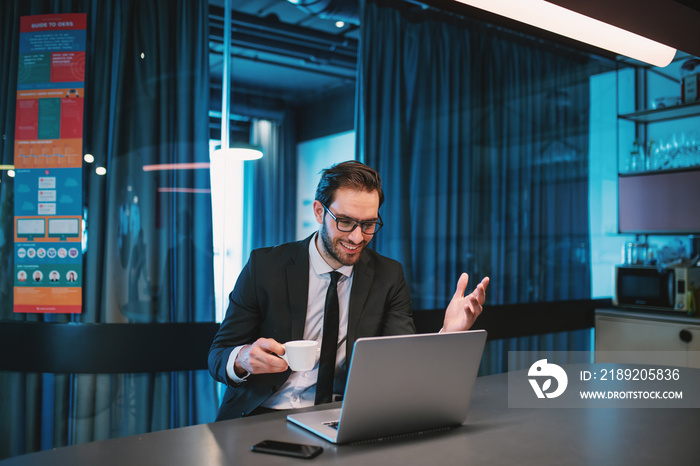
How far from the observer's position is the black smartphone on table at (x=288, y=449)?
3.84ft

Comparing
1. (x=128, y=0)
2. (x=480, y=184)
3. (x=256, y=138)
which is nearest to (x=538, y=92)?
(x=480, y=184)

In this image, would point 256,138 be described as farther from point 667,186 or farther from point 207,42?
point 667,186

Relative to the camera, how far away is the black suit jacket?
1.93 meters

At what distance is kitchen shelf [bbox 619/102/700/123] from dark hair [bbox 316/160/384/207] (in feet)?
9.04

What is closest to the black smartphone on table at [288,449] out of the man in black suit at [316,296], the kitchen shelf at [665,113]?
the man in black suit at [316,296]

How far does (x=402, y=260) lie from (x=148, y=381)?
4.86 feet

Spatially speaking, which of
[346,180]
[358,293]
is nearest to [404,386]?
[358,293]

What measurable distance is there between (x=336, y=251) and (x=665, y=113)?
3135 millimetres

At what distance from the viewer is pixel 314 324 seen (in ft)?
6.64

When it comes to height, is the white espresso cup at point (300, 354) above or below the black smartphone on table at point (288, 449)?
above

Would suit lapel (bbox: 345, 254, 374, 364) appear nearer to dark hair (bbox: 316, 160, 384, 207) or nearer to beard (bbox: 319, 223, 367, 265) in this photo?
beard (bbox: 319, 223, 367, 265)

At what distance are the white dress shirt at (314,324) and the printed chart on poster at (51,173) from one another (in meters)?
1.27

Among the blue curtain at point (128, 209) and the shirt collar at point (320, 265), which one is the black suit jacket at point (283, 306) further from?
the blue curtain at point (128, 209)

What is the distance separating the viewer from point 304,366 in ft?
4.36
